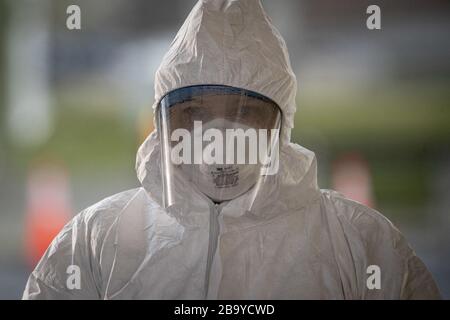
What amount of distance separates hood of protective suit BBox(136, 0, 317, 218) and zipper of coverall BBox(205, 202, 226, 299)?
108 millimetres

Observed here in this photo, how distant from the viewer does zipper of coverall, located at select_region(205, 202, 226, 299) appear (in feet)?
4.31

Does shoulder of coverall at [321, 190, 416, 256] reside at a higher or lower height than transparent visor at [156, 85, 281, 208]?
lower

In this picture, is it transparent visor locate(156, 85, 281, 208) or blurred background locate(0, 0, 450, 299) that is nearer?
transparent visor locate(156, 85, 281, 208)

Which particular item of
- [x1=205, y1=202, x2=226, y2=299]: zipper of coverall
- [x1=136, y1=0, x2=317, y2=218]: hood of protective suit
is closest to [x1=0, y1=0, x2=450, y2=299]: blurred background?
[x1=136, y1=0, x2=317, y2=218]: hood of protective suit

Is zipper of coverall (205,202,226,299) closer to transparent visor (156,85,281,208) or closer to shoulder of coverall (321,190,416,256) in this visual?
transparent visor (156,85,281,208)

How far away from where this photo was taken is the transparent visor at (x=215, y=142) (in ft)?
4.42

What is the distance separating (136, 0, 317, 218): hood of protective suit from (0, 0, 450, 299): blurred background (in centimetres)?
14

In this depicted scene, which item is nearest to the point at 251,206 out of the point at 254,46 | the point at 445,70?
the point at 254,46

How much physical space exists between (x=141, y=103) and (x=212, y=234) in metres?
0.44

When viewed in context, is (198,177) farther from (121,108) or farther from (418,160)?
(418,160)

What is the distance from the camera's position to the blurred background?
152 cm

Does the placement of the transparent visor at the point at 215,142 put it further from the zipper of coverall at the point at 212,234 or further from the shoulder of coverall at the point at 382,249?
the shoulder of coverall at the point at 382,249

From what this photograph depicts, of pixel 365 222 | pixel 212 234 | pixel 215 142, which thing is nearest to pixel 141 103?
pixel 215 142

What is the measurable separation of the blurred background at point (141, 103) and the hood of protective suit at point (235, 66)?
137mm
